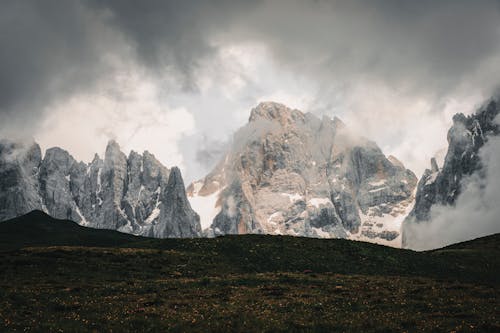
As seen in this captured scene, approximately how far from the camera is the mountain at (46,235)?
115062 mm

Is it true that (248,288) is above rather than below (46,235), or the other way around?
below

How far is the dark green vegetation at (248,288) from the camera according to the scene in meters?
32.8

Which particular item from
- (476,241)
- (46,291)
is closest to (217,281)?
(46,291)

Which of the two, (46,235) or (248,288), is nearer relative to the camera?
(248,288)

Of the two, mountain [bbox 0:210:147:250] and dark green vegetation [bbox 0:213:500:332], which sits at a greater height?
mountain [bbox 0:210:147:250]

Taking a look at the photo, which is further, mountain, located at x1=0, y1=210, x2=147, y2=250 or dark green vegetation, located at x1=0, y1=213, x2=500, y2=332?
mountain, located at x1=0, y1=210, x2=147, y2=250

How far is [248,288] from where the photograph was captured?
45.2m

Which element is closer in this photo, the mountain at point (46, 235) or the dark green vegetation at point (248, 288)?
the dark green vegetation at point (248, 288)

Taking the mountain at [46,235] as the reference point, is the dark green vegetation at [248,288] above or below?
below

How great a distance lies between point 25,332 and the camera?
99.0 ft

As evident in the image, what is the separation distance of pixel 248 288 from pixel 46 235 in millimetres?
97733

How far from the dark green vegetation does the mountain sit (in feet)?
155

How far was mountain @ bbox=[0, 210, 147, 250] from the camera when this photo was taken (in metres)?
115

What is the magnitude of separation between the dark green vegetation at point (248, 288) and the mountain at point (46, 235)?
47.3m
